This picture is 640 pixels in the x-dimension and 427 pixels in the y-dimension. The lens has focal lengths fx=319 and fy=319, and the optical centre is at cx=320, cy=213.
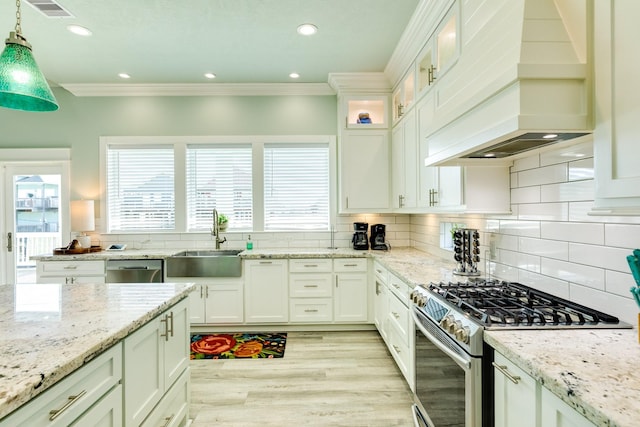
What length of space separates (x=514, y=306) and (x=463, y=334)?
1.22 ft

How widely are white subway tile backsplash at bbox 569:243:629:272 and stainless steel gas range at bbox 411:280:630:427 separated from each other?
0.21 meters

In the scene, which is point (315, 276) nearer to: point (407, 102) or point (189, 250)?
point (189, 250)

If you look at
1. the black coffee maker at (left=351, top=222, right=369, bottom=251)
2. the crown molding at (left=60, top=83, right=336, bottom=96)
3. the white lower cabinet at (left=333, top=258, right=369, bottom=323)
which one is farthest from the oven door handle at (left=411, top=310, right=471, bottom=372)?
the crown molding at (left=60, top=83, right=336, bottom=96)

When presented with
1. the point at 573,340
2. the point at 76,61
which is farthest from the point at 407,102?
the point at 76,61

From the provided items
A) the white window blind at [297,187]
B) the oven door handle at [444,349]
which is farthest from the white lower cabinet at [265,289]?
the oven door handle at [444,349]

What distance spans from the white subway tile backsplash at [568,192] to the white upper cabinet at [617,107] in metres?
0.51

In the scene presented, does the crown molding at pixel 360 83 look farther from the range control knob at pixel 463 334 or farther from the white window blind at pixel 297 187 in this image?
the range control knob at pixel 463 334

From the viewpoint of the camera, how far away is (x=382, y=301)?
3.05 m

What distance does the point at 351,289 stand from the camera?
3482mm

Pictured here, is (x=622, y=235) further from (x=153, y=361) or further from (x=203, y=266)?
(x=203, y=266)

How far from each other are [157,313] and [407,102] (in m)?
2.90

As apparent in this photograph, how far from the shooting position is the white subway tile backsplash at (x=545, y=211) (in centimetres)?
165

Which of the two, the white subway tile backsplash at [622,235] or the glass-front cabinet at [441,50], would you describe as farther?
the glass-front cabinet at [441,50]

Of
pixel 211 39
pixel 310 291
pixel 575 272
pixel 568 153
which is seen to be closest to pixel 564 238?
pixel 575 272
